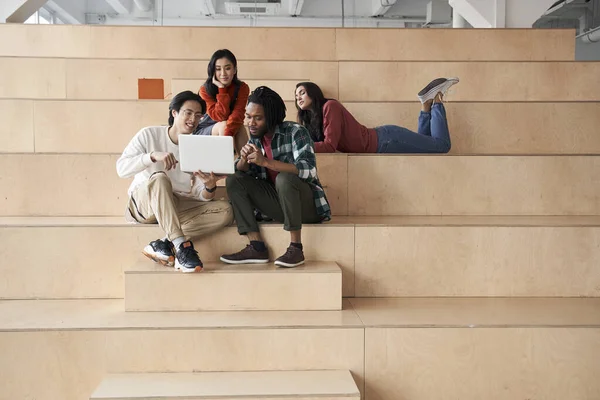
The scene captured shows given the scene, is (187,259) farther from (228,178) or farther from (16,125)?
(16,125)

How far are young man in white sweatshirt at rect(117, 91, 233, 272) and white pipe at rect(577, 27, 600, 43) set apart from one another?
27.1ft

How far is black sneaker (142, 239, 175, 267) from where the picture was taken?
2.37m

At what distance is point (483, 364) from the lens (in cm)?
212

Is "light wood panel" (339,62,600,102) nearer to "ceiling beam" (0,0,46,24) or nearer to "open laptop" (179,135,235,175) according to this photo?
"open laptop" (179,135,235,175)

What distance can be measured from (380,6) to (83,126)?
762 centimetres

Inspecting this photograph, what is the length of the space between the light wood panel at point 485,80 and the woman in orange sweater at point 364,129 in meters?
0.66

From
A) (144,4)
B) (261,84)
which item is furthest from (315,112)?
(144,4)

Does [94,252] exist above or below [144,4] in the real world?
below

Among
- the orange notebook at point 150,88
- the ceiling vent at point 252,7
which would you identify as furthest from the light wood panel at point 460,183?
the ceiling vent at point 252,7

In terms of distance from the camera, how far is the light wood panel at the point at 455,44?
4.34 metres

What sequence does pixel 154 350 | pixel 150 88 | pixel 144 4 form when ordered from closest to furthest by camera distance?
pixel 154 350 < pixel 150 88 < pixel 144 4

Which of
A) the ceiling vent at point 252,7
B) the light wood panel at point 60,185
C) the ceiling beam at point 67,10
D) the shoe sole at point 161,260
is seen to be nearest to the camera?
the shoe sole at point 161,260

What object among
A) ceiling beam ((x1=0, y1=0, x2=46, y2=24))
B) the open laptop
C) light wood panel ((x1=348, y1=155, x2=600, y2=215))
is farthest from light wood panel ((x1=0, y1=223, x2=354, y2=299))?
ceiling beam ((x1=0, y1=0, x2=46, y2=24))

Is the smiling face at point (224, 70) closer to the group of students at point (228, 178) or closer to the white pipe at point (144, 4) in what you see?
the group of students at point (228, 178)
